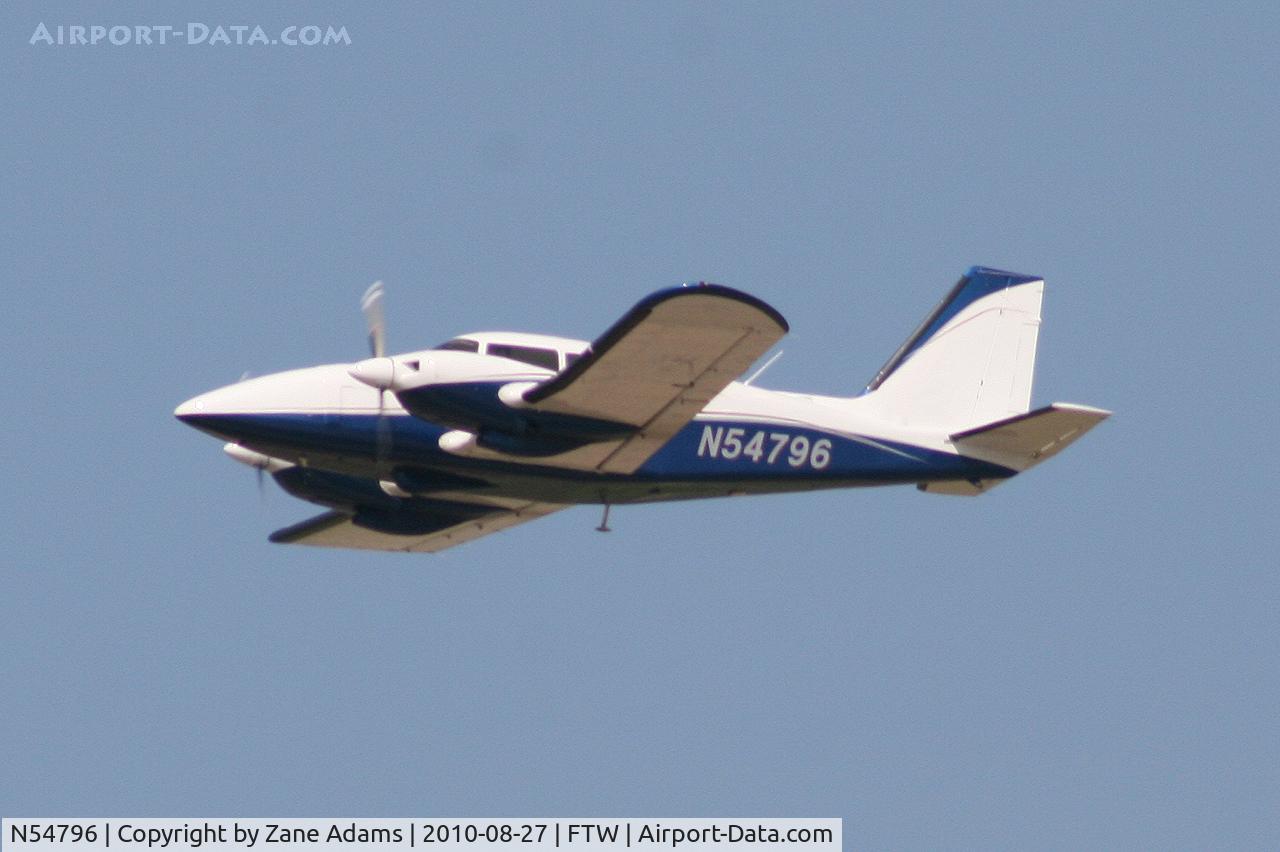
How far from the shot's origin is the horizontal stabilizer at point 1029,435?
26.9 metres

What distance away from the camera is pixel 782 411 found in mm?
27391

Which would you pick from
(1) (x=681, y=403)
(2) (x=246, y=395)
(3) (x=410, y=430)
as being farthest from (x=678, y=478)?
(2) (x=246, y=395)

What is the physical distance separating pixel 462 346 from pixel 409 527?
5311mm

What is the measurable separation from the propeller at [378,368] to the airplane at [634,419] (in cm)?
2

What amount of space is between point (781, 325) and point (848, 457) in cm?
408

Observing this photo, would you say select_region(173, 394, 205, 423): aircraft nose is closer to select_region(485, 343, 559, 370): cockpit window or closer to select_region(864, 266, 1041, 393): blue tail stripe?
select_region(485, 343, 559, 370): cockpit window

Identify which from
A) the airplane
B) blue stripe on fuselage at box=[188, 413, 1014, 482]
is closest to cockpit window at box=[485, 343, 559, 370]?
the airplane

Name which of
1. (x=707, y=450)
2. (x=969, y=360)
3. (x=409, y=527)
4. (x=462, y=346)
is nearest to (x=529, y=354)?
(x=462, y=346)

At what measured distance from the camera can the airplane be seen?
2506 centimetres

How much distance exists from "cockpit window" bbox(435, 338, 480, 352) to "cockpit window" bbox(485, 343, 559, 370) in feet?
0.50

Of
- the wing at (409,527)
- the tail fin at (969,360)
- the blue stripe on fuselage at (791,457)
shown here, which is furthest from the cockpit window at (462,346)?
the tail fin at (969,360)

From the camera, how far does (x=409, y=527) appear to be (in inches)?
1200

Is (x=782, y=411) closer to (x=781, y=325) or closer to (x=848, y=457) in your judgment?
(x=848, y=457)

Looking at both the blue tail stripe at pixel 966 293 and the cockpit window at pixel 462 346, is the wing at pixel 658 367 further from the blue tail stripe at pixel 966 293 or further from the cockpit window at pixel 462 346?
the blue tail stripe at pixel 966 293
